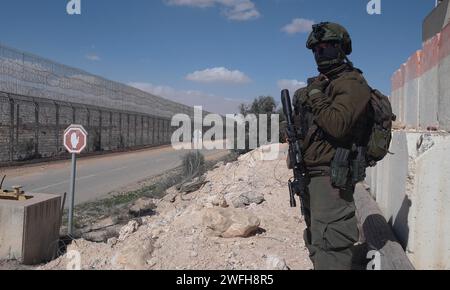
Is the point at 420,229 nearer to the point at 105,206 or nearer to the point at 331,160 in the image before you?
the point at 331,160

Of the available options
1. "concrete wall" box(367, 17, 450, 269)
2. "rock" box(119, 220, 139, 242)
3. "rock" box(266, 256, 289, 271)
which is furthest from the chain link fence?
"concrete wall" box(367, 17, 450, 269)

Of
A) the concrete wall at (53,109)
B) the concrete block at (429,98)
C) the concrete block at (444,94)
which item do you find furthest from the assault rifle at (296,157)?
the concrete wall at (53,109)

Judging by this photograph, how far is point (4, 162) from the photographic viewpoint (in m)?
19.2

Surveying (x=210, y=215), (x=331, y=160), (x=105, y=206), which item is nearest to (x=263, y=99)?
(x=105, y=206)

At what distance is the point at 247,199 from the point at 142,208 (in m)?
2.71

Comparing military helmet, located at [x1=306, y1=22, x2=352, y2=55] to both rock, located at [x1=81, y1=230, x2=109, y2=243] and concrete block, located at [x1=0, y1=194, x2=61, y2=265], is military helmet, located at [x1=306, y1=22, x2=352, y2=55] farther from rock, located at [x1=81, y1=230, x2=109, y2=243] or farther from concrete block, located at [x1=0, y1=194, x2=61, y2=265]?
rock, located at [x1=81, y1=230, x2=109, y2=243]

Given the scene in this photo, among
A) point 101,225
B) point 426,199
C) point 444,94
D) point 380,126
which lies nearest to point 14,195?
point 101,225

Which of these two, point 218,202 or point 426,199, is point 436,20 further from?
point 426,199

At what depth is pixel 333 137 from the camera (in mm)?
2916

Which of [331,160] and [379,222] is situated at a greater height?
[331,160]

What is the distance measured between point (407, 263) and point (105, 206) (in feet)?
26.7

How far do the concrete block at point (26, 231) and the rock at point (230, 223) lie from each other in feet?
6.54

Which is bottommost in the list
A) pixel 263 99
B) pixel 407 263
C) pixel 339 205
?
pixel 407 263
